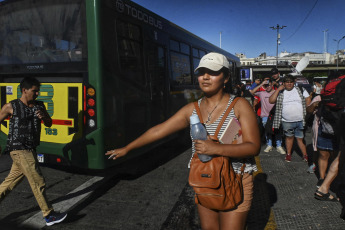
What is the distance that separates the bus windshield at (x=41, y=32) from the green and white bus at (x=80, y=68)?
0.05 feet

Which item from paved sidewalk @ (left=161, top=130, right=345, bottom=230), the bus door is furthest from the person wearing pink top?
the bus door

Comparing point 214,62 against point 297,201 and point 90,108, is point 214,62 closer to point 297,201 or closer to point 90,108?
point 90,108

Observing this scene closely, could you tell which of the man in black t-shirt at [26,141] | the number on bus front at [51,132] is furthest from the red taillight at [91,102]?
the man in black t-shirt at [26,141]

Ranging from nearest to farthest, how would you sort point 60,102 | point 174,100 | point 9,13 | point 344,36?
point 60,102 → point 9,13 → point 174,100 → point 344,36

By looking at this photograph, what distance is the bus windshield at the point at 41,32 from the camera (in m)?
4.55

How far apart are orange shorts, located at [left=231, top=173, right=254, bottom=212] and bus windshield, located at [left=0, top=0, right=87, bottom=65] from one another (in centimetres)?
336

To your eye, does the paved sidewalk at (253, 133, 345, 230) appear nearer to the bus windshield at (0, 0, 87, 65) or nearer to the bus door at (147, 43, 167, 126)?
the bus door at (147, 43, 167, 126)

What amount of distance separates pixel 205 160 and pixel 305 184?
3684 millimetres

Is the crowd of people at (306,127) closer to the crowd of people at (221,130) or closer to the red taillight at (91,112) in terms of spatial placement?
the crowd of people at (221,130)

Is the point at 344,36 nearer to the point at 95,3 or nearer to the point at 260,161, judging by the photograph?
the point at 260,161

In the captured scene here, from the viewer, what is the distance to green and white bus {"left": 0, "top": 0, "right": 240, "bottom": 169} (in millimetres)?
4461

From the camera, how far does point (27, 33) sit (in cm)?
495

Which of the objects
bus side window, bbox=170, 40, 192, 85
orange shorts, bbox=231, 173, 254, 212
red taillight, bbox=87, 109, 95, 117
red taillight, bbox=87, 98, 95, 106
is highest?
bus side window, bbox=170, 40, 192, 85

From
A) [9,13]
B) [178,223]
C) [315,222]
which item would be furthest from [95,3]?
[315,222]
